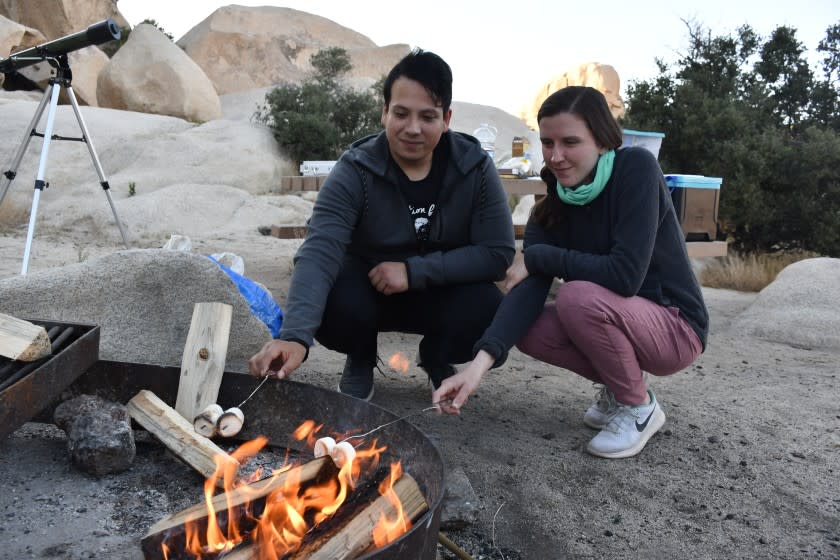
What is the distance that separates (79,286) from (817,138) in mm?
7468

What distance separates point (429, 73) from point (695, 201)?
2.87 metres

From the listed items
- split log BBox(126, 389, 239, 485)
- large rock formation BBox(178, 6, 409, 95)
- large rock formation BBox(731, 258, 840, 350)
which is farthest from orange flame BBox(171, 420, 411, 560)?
large rock formation BBox(178, 6, 409, 95)

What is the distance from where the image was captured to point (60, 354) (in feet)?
6.30

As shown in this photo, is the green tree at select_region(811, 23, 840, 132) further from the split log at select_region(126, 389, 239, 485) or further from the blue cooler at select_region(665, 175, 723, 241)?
the split log at select_region(126, 389, 239, 485)

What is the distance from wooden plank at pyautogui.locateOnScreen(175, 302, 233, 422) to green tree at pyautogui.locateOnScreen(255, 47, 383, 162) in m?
10.4

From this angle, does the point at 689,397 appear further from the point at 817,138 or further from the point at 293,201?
the point at 293,201

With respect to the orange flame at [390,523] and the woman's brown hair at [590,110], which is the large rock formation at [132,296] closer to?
the woman's brown hair at [590,110]

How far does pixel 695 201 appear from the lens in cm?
475

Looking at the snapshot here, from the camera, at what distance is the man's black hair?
2.54 m

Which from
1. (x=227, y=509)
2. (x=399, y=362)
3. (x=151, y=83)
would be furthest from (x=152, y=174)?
(x=227, y=509)

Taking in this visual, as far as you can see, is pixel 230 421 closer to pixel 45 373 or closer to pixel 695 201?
pixel 45 373

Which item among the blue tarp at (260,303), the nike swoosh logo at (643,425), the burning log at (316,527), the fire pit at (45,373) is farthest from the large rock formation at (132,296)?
the nike swoosh logo at (643,425)

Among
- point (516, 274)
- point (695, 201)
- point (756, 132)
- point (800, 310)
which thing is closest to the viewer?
point (516, 274)

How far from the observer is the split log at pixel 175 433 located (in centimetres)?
206
